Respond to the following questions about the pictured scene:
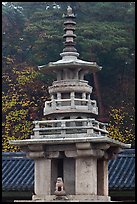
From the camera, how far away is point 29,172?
1284 cm

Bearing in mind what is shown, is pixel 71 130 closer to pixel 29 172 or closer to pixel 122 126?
pixel 29 172

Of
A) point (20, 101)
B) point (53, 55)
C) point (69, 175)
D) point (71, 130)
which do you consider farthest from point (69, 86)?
point (53, 55)

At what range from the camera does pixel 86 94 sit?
29.8 feet

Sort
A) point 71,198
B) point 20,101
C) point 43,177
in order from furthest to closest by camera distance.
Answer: point 20,101 → point 43,177 → point 71,198

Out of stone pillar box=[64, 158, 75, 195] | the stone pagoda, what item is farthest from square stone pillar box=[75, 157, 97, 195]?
stone pillar box=[64, 158, 75, 195]

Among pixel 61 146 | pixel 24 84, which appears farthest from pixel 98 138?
pixel 24 84

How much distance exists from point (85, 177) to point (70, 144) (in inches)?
23.6

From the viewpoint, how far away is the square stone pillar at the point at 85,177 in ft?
27.4

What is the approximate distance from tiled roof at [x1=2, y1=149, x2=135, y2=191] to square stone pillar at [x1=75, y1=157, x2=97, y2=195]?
10.7 ft

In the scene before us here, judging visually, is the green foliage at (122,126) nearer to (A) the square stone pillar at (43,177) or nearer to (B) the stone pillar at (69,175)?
(B) the stone pillar at (69,175)

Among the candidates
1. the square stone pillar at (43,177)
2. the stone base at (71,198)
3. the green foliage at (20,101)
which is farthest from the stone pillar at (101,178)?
the green foliage at (20,101)

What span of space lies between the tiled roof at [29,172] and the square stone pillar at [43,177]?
328cm

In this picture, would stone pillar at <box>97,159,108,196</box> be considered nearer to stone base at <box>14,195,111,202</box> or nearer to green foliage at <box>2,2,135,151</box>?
stone base at <box>14,195,111,202</box>

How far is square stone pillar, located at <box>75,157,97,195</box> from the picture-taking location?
836 cm
